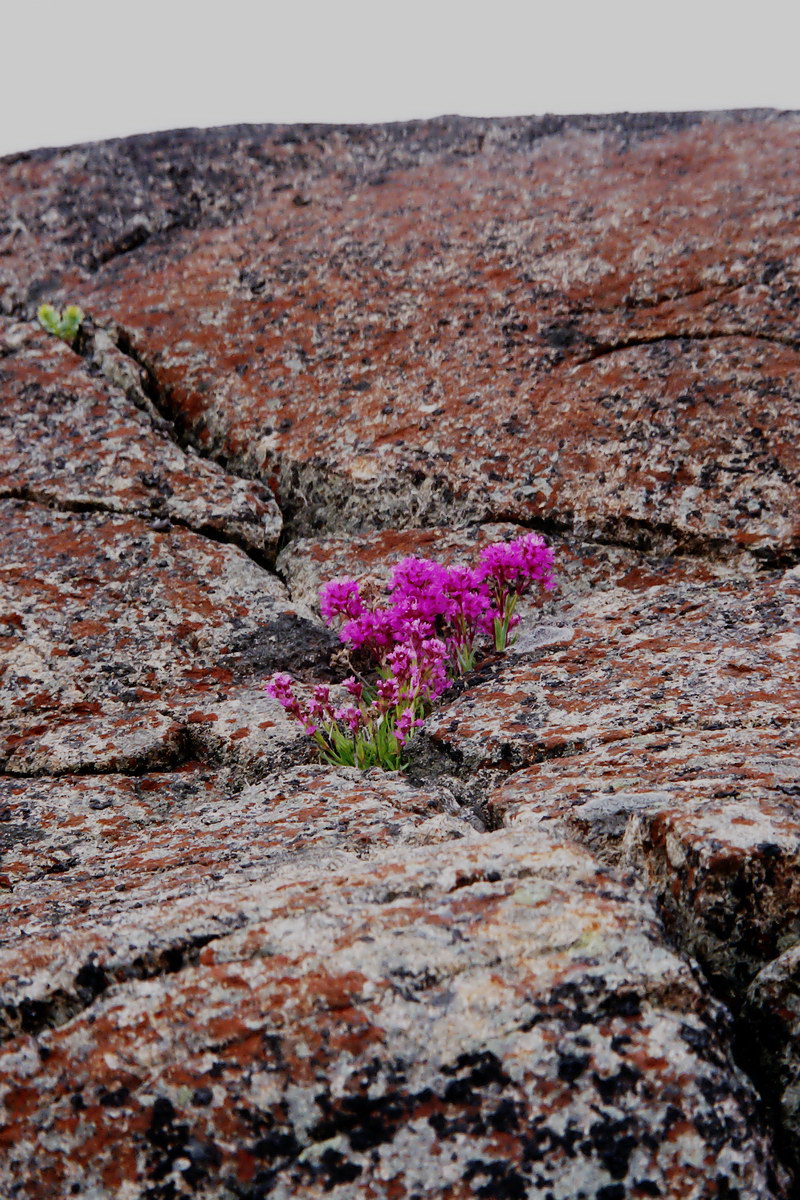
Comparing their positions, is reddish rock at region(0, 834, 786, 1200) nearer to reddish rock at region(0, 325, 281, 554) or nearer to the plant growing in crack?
the plant growing in crack

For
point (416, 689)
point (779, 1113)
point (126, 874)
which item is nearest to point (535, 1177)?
point (779, 1113)

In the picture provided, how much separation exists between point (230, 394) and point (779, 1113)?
229 inches

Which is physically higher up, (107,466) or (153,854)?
(107,466)

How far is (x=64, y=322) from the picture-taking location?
25.2ft

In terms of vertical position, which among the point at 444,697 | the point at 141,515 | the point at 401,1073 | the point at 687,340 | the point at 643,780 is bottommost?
the point at 444,697

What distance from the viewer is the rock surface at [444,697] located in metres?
2.42

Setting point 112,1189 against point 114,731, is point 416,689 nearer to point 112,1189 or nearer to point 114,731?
point 114,731

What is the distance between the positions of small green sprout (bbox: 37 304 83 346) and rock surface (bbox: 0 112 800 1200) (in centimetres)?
17

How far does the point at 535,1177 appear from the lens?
7.51 ft

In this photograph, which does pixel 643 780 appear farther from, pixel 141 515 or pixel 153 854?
pixel 141 515

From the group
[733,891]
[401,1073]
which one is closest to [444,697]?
[733,891]

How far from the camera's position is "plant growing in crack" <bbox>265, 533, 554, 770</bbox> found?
15.2 ft

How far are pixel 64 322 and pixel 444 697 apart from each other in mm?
4688

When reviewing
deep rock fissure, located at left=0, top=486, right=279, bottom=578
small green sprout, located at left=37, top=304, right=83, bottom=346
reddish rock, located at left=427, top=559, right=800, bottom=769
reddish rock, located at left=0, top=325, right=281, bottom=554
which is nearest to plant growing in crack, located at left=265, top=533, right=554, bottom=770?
reddish rock, located at left=427, top=559, right=800, bottom=769
